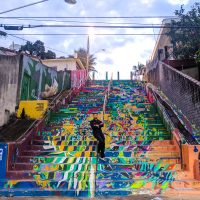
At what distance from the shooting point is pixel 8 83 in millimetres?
12508

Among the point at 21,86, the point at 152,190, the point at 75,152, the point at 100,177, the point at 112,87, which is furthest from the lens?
the point at 112,87

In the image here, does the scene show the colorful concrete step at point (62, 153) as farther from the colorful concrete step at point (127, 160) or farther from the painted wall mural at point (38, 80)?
the painted wall mural at point (38, 80)

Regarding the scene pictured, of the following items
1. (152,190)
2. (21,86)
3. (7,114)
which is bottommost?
(152,190)

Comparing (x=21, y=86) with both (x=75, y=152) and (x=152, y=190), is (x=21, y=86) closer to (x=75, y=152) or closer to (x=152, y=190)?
(x=75, y=152)

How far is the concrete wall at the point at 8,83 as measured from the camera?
11.9 meters

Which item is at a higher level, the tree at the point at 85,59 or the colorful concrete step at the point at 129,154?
the tree at the point at 85,59

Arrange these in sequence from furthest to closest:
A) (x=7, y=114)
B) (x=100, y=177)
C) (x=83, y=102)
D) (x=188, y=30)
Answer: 1. (x=188, y=30)
2. (x=83, y=102)
3. (x=7, y=114)
4. (x=100, y=177)

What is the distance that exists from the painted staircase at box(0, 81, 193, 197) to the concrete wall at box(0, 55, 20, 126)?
6.23ft

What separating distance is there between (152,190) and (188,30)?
12211 mm

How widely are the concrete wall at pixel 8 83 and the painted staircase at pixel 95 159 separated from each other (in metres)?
1.90

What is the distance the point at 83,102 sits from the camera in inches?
603

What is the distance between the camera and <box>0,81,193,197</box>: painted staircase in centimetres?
735

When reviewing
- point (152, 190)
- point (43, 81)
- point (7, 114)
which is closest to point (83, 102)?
point (43, 81)

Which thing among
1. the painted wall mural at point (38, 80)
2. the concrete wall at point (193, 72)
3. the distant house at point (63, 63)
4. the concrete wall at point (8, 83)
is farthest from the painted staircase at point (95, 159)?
the distant house at point (63, 63)
